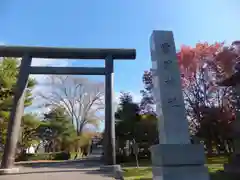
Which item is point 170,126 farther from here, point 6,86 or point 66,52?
point 6,86

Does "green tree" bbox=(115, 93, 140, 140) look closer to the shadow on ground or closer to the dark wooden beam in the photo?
the shadow on ground

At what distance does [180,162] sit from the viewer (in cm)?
434

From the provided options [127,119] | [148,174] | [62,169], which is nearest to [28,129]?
[127,119]

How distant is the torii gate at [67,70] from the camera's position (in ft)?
26.5

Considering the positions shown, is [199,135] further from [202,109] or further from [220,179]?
[220,179]

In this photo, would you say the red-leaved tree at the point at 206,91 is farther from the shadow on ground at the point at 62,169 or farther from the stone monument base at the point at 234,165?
the shadow on ground at the point at 62,169

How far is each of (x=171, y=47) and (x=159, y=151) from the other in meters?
2.55

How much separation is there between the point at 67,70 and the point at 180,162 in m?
6.13

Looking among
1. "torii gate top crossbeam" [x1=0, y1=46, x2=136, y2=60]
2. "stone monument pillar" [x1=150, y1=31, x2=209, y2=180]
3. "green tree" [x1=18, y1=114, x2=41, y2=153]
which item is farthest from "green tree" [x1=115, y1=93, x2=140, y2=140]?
"stone monument pillar" [x1=150, y1=31, x2=209, y2=180]

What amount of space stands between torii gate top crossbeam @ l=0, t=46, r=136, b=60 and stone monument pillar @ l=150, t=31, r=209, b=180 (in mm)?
3437

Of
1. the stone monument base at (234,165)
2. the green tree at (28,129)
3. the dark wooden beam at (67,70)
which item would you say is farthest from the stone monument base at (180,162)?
the green tree at (28,129)

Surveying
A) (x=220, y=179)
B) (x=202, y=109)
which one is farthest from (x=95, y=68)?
(x=202, y=109)

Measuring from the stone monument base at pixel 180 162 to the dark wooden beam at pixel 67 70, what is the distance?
5.20 m

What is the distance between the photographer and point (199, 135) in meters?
19.4
